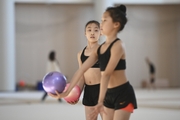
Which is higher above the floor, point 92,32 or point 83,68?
point 92,32

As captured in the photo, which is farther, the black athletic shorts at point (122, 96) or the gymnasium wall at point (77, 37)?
the gymnasium wall at point (77, 37)

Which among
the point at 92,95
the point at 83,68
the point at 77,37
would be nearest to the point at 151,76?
the point at 77,37

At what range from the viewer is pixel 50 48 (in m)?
22.3

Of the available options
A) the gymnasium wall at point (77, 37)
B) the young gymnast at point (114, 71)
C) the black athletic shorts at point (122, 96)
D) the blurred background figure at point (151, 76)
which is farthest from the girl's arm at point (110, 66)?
the gymnasium wall at point (77, 37)

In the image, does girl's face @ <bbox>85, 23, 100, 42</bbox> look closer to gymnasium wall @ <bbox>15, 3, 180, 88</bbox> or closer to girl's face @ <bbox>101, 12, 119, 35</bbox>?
girl's face @ <bbox>101, 12, 119, 35</bbox>

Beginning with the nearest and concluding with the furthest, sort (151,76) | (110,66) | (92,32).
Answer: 1. (110,66)
2. (92,32)
3. (151,76)

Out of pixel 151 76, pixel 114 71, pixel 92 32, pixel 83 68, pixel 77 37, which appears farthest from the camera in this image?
pixel 77 37

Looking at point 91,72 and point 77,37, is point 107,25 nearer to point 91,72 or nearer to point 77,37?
point 91,72

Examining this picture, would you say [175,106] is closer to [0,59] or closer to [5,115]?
[5,115]

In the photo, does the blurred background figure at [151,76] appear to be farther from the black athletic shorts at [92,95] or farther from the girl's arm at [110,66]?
the girl's arm at [110,66]

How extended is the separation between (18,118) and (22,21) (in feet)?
44.3

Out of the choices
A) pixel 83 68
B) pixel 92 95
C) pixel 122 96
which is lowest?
pixel 92 95

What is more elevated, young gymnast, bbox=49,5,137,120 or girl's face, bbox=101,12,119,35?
girl's face, bbox=101,12,119,35

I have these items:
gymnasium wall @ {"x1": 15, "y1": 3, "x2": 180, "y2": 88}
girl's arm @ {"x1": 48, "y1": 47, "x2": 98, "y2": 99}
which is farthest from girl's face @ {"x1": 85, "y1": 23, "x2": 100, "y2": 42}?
gymnasium wall @ {"x1": 15, "y1": 3, "x2": 180, "y2": 88}
